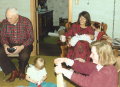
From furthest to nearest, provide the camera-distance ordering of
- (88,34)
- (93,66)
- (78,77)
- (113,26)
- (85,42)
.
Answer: (113,26) → (88,34) → (85,42) → (93,66) → (78,77)

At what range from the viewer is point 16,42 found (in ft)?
14.5

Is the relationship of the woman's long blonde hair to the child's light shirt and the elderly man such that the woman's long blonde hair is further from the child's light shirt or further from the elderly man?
the elderly man

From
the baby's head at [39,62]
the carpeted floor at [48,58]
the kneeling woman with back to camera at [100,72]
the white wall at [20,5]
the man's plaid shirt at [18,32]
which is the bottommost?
the carpeted floor at [48,58]

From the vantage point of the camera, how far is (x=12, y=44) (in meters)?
4.44

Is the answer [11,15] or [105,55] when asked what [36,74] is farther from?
[105,55]

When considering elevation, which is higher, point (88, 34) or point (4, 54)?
point (88, 34)

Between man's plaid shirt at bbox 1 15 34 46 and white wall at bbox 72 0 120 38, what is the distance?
1.42 meters

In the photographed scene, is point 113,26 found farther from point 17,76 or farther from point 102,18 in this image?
point 17,76

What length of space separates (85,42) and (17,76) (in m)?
1.30

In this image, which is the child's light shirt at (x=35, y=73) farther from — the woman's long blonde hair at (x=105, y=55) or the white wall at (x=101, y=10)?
the white wall at (x=101, y=10)

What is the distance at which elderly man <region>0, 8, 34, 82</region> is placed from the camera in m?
4.32

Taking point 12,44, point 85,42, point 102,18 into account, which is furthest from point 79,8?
point 12,44

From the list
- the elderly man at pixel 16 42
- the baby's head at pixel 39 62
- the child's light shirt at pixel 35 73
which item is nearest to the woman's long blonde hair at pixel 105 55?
the baby's head at pixel 39 62

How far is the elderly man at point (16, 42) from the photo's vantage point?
4.32 meters
